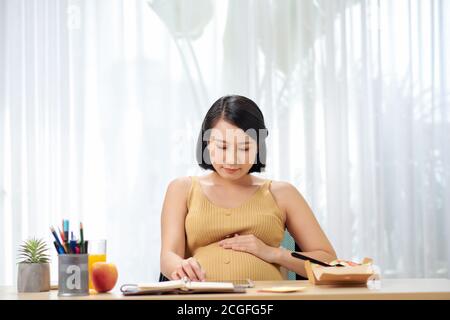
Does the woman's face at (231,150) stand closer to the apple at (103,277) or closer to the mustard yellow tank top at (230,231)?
the mustard yellow tank top at (230,231)

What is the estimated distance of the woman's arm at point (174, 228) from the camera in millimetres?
2143

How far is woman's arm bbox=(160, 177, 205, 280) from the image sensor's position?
2.14m

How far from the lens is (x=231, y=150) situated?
2.21 meters

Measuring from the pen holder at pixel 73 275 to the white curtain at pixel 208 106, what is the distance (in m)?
2.01

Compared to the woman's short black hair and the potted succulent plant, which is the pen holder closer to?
the potted succulent plant

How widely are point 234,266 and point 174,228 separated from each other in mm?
240

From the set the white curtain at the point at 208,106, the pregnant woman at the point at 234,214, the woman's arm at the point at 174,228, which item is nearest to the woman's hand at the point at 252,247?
the pregnant woman at the point at 234,214

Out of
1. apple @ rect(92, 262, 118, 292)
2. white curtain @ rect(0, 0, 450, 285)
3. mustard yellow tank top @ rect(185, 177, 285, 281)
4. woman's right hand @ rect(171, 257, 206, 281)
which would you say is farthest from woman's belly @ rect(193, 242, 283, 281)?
white curtain @ rect(0, 0, 450, 285)

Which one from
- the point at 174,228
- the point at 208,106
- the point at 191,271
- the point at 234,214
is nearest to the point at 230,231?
the point at 234,214

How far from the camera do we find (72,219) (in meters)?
3.66

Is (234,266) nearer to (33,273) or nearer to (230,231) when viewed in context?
(230,231)

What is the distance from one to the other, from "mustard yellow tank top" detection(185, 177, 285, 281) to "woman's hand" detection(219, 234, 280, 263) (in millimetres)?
13

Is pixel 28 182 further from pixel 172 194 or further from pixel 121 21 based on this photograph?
pixel 172 194
